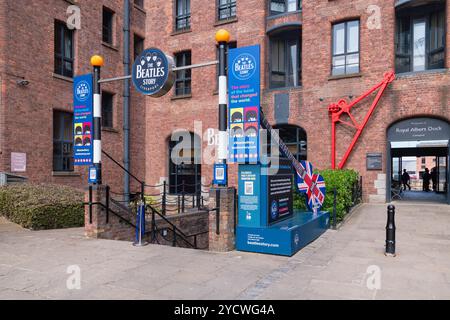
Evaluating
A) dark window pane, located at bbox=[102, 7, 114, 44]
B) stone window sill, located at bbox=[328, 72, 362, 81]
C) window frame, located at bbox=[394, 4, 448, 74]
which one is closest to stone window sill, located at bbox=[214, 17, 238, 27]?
dark window pane, located at bbox=[102, 7, 114, 44]

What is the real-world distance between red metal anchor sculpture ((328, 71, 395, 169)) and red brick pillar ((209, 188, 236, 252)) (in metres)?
8.98

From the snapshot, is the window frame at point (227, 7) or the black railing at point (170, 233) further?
the window frame at point (227, 7)

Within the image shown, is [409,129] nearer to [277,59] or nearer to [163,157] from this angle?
[277,59]

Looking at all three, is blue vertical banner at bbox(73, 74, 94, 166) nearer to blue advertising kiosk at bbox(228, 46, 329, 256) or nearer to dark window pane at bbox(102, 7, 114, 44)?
blue advertising kiosk at bbox(228, 46, 329, 256)

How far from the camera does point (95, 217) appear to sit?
817cm

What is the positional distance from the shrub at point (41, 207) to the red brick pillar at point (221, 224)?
5209 millimetres

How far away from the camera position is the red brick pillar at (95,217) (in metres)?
8.17

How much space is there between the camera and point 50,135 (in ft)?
47.6

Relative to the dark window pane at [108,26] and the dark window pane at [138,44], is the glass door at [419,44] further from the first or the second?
the dark window pane at [108,26]

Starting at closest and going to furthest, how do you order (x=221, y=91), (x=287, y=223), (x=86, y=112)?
1. (x=221, y=91)
2. (x=287, y=223)
3. (x=86, y=112)

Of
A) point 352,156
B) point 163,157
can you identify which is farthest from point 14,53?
point 352,156

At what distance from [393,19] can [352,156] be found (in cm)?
565

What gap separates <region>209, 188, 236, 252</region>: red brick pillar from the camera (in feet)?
22.8

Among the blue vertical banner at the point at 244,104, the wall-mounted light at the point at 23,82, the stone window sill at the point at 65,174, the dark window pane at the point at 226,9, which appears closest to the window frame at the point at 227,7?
the dark window pane at the point at 226,9
